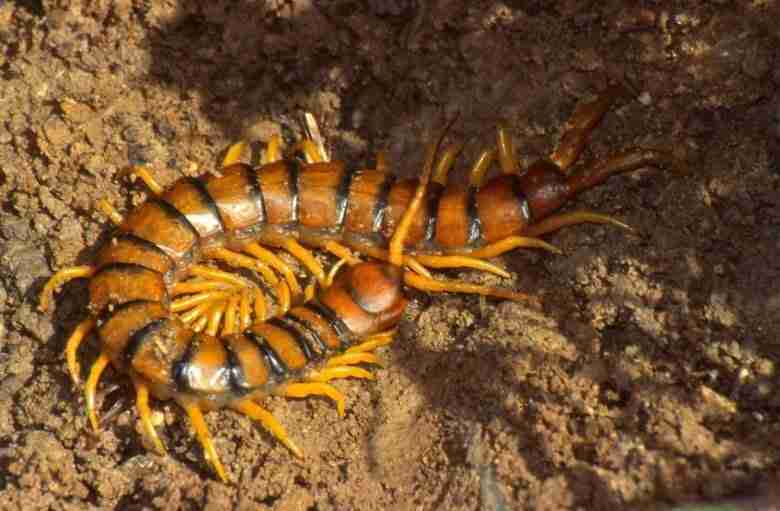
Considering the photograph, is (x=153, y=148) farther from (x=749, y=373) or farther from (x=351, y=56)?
(x=749, y=373)

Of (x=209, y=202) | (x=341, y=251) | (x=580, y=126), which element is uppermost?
(x=580, y=126)

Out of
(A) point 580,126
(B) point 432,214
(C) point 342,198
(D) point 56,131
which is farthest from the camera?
(D) point 56,131

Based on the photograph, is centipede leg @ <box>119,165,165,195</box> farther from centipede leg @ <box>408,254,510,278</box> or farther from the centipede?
centipede leg @ <box>408,254,510,278</box>

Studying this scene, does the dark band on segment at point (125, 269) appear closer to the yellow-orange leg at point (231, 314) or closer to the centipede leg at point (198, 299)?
the centipede leg at point (198, 299)

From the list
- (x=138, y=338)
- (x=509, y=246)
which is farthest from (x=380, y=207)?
(x=138, y=338)

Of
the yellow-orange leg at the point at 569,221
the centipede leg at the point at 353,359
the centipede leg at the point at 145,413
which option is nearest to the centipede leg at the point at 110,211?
the centipede leg at the point at 145,413

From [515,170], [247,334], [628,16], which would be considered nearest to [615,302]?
[515,170]

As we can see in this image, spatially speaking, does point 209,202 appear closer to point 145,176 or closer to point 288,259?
point 145,176
